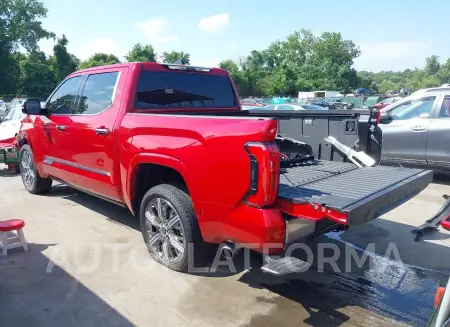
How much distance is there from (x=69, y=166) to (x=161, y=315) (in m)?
2.84

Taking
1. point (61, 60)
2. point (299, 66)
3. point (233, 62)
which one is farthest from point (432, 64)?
point (61, 60)

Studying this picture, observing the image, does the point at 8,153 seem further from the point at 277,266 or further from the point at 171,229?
the point at 277,266

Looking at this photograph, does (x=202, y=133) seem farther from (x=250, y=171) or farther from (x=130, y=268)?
(x=130, y=268)

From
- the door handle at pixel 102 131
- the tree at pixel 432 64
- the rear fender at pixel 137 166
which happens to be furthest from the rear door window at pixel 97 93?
the tree at pixel 432 64

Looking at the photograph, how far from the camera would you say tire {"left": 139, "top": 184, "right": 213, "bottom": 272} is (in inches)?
141

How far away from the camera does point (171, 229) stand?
3824 mm

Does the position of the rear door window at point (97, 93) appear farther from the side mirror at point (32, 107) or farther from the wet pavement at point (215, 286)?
the wet pavement at point (215, 286)

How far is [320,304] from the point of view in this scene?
339 cm

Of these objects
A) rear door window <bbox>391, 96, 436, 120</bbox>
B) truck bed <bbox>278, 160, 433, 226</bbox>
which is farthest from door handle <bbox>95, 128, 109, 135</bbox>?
rear door window <bbox>391, 96, 436, 120</bbox>

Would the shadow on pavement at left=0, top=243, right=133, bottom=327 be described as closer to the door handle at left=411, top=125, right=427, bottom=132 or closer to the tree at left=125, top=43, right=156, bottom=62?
the door handle at left=411, top=125, right=427, bottom=132

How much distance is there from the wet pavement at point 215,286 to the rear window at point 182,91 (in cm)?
166

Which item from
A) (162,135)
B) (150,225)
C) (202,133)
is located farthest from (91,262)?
(202,133)

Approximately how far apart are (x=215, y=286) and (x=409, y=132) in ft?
19.5

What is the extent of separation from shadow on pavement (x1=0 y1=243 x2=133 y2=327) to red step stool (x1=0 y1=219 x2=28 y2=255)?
0.86 feet
